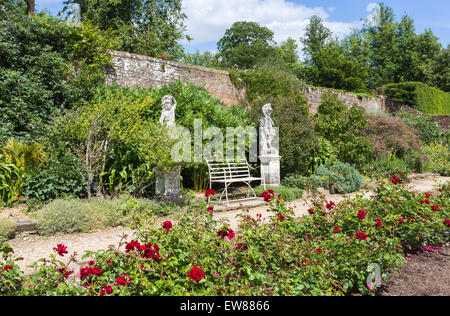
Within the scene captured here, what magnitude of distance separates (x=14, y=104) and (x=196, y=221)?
5.94m

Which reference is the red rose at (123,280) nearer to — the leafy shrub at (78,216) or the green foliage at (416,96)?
the leafy shrub at (78,216)

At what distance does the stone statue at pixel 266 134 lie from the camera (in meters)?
8.00

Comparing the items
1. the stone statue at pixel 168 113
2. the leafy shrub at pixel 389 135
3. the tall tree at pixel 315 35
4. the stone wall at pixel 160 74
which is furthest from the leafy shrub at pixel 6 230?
the tall tree at pixel 315 35

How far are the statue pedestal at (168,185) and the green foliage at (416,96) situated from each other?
808 inches

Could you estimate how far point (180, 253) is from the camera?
8.38 feet

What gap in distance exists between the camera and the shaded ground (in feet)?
9.42

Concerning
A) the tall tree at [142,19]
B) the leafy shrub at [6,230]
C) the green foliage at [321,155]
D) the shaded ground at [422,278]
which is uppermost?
the tall tree at [142,19]

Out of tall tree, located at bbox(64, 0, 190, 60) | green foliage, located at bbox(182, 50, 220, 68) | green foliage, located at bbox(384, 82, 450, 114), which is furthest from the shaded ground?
green foliage, located at bbox(384, 82, 450, 114)

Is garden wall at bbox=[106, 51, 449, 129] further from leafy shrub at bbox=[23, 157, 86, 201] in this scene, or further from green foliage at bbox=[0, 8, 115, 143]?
leafy shrub at bbox=[23, 157, 86, 201]

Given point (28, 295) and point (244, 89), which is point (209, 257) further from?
point (244, 89)

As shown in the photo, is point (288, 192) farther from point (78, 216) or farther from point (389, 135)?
point (389, 135)

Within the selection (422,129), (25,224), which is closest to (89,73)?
(25,224)

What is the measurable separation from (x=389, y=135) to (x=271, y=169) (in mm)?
6163

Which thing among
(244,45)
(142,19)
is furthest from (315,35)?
(142,19)
